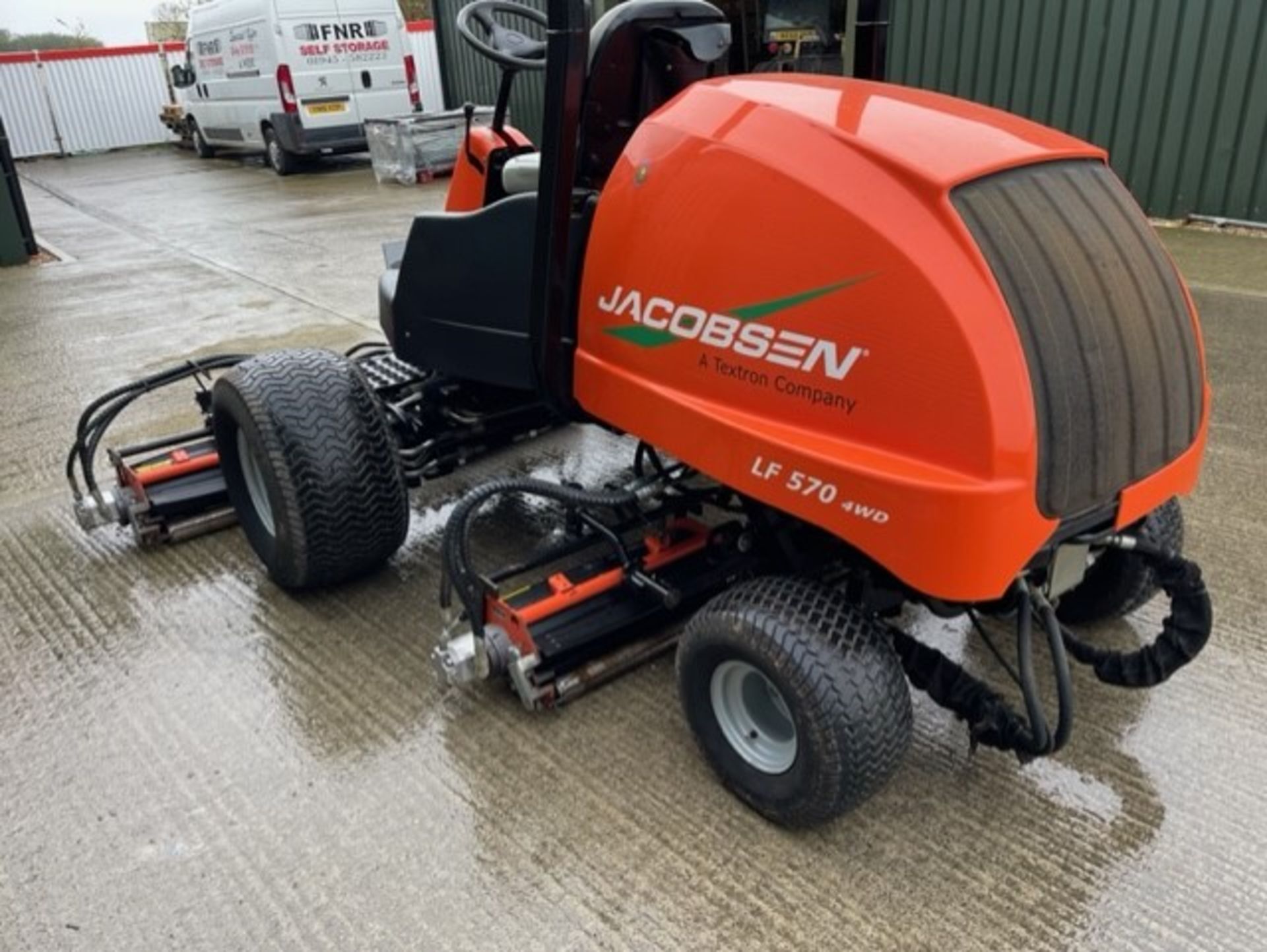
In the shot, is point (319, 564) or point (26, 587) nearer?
point (319, 564)

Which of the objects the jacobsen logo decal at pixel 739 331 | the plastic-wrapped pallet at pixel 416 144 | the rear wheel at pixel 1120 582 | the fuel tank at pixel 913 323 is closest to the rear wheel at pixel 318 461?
the jacobsen logo decal at pixel 739 331

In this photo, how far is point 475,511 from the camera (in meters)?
2.28

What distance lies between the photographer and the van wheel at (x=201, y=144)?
1545 centimetres

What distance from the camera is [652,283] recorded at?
79.1 inches

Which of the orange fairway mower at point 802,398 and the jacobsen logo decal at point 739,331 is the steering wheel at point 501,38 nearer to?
the orange fairway mower at point 802,398

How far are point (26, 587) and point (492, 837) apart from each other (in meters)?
1.93

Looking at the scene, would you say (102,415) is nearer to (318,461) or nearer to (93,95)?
(318,461)

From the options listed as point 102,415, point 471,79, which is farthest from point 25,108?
point 102,415

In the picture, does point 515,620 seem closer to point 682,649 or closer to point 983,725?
point 682,649

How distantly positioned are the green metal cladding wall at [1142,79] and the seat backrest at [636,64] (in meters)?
5.86

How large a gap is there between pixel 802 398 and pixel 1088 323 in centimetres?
48

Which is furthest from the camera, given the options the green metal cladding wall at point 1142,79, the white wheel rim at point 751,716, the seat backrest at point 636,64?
the green metal cladding wall at point 1142,79

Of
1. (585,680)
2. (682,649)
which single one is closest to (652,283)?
(682,649)

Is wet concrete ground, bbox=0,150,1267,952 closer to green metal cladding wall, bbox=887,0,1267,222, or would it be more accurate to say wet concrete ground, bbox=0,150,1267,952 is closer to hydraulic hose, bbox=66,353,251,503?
hydraulic hose, bbox=66,353,251,503
